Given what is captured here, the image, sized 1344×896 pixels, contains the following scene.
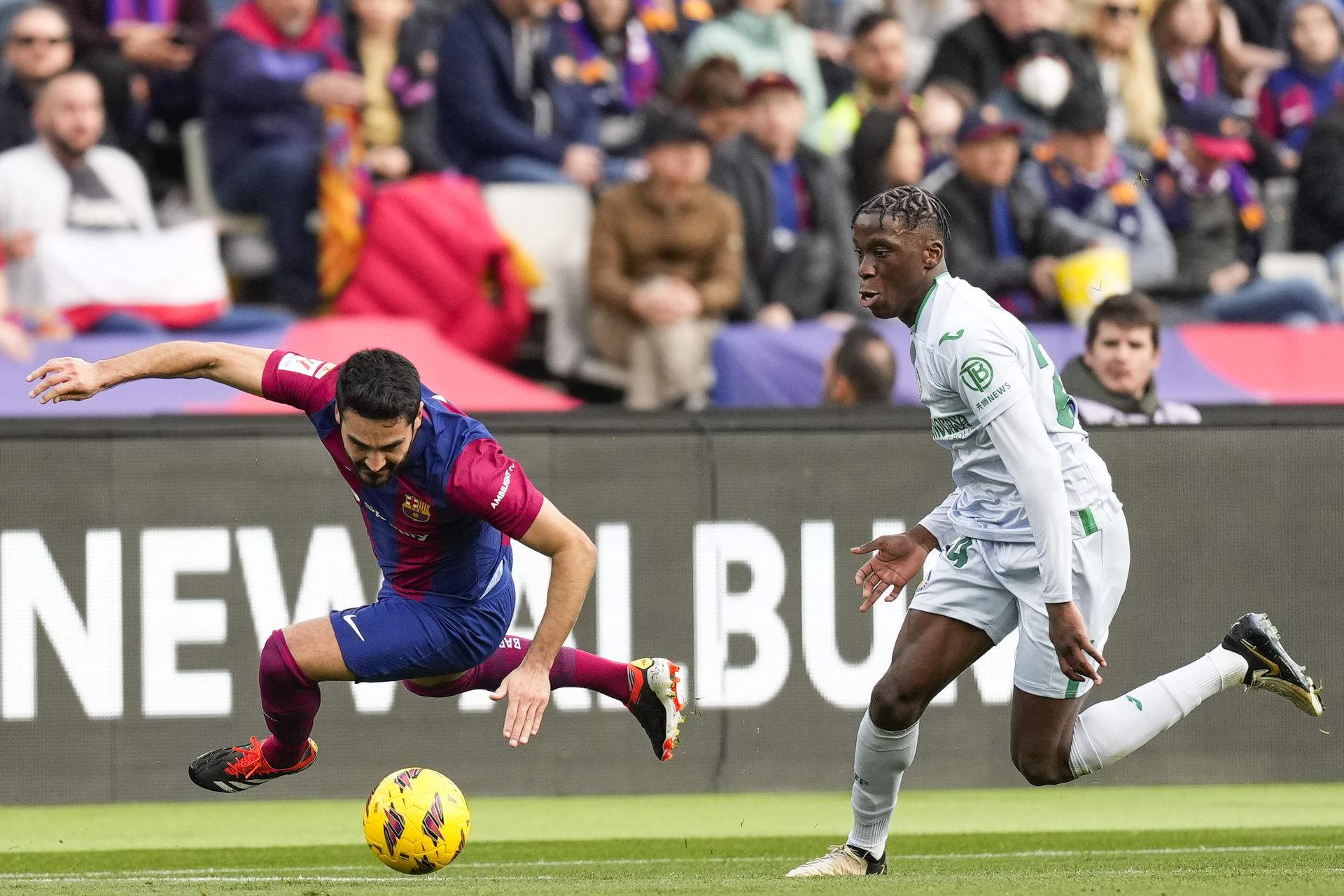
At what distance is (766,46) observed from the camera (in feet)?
38.8

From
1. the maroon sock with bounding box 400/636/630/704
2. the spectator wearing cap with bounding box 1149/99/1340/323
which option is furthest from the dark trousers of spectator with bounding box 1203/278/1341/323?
the maroon sock with bounding box 400/636/630/704

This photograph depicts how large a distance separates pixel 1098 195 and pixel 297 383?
22.0 ft

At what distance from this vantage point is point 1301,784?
28.8 feet

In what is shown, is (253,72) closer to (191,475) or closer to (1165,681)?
(191,475)

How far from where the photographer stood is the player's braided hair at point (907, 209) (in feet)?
18.4

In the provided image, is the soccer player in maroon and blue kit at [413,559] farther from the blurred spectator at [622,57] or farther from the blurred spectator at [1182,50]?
the blurred spectator at [1182,50]

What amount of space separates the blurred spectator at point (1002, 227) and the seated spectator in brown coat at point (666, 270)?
1.40 metres

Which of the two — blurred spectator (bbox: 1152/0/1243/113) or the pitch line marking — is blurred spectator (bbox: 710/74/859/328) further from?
the pitch line marking

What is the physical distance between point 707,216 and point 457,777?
139 inches

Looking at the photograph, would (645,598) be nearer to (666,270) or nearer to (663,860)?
(663,860)

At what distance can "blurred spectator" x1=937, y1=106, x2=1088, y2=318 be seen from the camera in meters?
11.0

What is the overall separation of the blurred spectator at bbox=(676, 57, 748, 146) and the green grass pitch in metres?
4.14

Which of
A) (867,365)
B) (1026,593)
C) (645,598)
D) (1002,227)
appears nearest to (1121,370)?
(867,365)

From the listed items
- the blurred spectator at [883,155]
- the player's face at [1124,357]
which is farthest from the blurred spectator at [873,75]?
the player's face at [1124,357]
